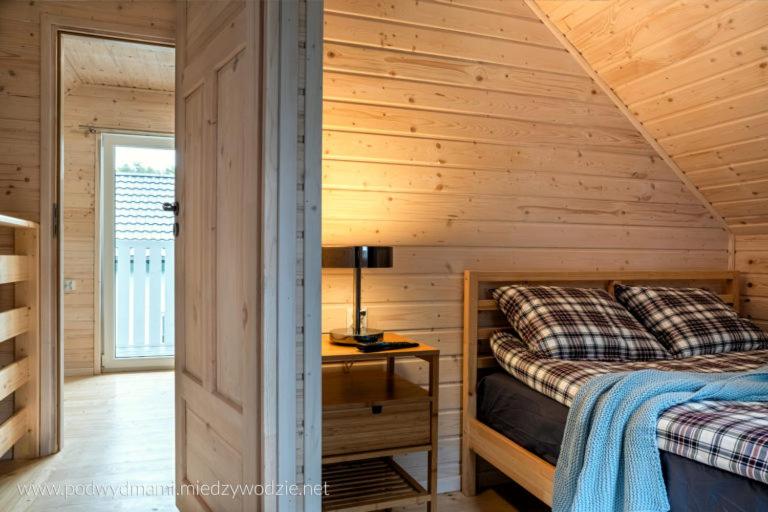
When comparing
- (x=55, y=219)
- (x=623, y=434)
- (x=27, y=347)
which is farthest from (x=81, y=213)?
(x=623, y=434)

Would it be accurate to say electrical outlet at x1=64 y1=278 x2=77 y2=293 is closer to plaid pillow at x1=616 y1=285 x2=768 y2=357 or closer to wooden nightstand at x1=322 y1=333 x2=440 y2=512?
wooden nightstand at x1=322 y1=333 x2=440 y2=512

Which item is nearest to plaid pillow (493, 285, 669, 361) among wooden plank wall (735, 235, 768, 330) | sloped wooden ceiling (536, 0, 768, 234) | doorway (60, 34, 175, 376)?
sloped wooden ceiling (536, 0, 768, 234)

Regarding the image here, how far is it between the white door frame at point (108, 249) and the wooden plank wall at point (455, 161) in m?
2.74

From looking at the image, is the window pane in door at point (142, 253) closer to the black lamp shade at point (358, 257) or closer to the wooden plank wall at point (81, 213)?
the wooden plank wall at point (81, 213)

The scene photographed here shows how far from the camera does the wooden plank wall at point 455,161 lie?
2303 millimetres

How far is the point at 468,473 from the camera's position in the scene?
2.44 meters

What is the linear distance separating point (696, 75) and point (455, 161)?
1114 mm

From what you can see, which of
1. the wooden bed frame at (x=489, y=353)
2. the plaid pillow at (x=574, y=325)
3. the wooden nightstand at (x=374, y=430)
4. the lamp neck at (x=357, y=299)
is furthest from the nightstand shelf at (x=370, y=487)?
the plaid pillow at (x=574, y=325)

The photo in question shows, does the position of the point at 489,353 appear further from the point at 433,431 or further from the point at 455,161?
the point at 455,161

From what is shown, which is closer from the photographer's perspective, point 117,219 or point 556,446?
point 556,446

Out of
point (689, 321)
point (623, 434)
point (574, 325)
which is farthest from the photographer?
point (689, 321)

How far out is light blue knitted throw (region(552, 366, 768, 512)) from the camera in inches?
56.4

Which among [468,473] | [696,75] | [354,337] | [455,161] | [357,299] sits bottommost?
[468,473]

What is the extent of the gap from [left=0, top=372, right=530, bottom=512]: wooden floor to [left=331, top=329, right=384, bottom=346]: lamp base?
2.61ft
